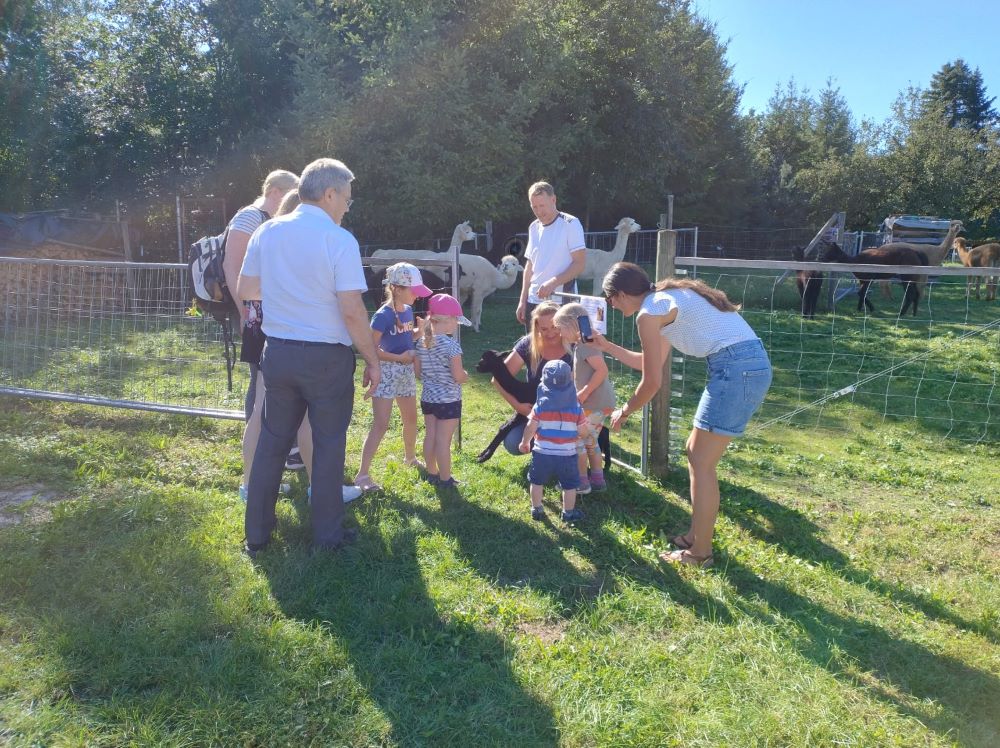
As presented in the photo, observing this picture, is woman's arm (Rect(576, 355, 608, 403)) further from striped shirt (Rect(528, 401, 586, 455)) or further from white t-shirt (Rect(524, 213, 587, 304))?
→ white t-shirt (Rect(524, 213, 587, 304))

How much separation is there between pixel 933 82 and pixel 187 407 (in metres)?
60.3

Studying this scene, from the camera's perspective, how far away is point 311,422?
3.66 meters

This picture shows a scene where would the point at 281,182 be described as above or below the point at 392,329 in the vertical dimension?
above

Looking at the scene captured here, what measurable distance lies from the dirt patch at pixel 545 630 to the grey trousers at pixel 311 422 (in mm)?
1171

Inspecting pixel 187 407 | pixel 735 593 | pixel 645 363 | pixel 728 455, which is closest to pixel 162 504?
pixel 187 407

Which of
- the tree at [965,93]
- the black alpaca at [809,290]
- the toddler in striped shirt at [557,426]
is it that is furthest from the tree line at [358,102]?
the tree at [965,93]

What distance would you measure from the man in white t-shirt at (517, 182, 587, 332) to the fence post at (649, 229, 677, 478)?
664mm

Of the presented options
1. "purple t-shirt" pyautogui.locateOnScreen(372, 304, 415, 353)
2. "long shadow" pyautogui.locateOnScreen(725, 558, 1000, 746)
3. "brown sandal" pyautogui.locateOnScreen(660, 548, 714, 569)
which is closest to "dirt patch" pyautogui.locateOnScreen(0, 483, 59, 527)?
"purple t-shirt" pyautogui.locateOnScreen(372, 304, 415, 353)

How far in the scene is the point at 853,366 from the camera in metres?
9.38

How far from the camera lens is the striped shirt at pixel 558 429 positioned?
13.6 ft

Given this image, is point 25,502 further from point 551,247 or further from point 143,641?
point 551,247

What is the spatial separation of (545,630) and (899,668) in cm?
147

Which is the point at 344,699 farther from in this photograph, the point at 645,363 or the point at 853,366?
the point at 853,366

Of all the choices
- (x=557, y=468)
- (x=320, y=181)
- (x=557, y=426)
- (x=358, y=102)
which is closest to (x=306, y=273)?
(x=320, y=181)
